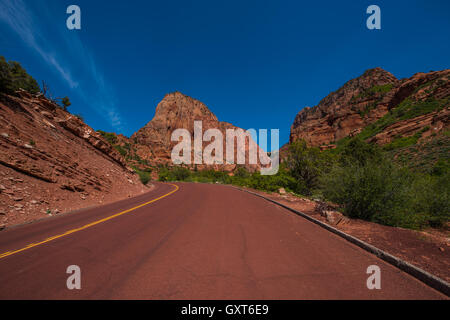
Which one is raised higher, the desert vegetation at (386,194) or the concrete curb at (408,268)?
the desert vegetation at (386,194)

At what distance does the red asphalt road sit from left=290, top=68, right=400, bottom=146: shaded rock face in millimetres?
55159

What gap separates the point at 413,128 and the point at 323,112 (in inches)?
2270

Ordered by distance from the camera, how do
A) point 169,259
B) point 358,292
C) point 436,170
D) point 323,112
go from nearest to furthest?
point 358,292 → point 169,259 → point 436,170 → point 323,112

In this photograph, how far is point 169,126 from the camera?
8300cm

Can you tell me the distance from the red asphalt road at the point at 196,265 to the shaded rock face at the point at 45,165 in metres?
2.39

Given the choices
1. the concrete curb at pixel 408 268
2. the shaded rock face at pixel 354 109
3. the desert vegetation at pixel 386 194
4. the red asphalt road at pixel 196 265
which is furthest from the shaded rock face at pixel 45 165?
the shaded rock face at pixel 354 109

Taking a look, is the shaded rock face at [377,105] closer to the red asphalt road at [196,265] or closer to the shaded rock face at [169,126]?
the red asphalt road at [196,265]

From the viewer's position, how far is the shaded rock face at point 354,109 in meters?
56.7

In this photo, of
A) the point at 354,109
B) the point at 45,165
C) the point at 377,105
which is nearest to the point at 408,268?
the point at 45,165

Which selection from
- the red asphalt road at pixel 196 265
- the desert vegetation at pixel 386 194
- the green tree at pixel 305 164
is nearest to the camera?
the red asphalt road at pixel 196 265

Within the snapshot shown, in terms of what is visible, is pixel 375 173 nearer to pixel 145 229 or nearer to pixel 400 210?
pixel 400 210

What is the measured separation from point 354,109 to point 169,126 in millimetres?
79916
